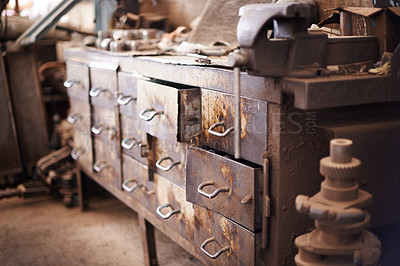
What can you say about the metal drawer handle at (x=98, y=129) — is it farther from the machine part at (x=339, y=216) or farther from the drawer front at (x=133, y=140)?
the machine part at (x=339, y=216)

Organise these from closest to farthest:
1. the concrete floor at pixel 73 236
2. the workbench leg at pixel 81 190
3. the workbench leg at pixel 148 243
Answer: the workbench leg at pixel 148 243
the concrete floor at pixel 73 236
the workbench leg at pixel 81 190

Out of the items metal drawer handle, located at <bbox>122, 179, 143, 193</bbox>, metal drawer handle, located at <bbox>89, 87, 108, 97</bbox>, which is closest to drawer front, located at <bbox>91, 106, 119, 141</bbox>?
metal drawer handle, located at <bbox>89, 87, 108, 97</bbox>

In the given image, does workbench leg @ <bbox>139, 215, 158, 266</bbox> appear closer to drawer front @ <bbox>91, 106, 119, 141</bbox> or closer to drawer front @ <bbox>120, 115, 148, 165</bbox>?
drawer front @ <bbox>120, 115, 148, 165</bbox>

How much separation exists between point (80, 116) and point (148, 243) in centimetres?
97

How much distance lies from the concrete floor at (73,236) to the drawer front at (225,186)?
851 mm

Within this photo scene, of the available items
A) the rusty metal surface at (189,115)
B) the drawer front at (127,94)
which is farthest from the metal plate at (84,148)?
the rusty metal surface at (189,115)

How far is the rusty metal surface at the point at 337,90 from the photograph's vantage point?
134 centimetres

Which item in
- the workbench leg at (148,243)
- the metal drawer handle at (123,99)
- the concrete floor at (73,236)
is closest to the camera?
the metal drawer handle at (123,99)

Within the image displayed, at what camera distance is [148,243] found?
2.53 m

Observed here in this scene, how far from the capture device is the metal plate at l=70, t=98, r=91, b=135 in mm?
2982

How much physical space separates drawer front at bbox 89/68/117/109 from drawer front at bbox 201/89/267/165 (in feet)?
2.83

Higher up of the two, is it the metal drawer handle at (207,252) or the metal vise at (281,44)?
the metal vise at (281,44)

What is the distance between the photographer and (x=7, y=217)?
322cm

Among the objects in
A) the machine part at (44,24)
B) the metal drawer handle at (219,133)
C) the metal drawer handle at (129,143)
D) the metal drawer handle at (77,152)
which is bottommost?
the metal drawer handle at (77,152)
